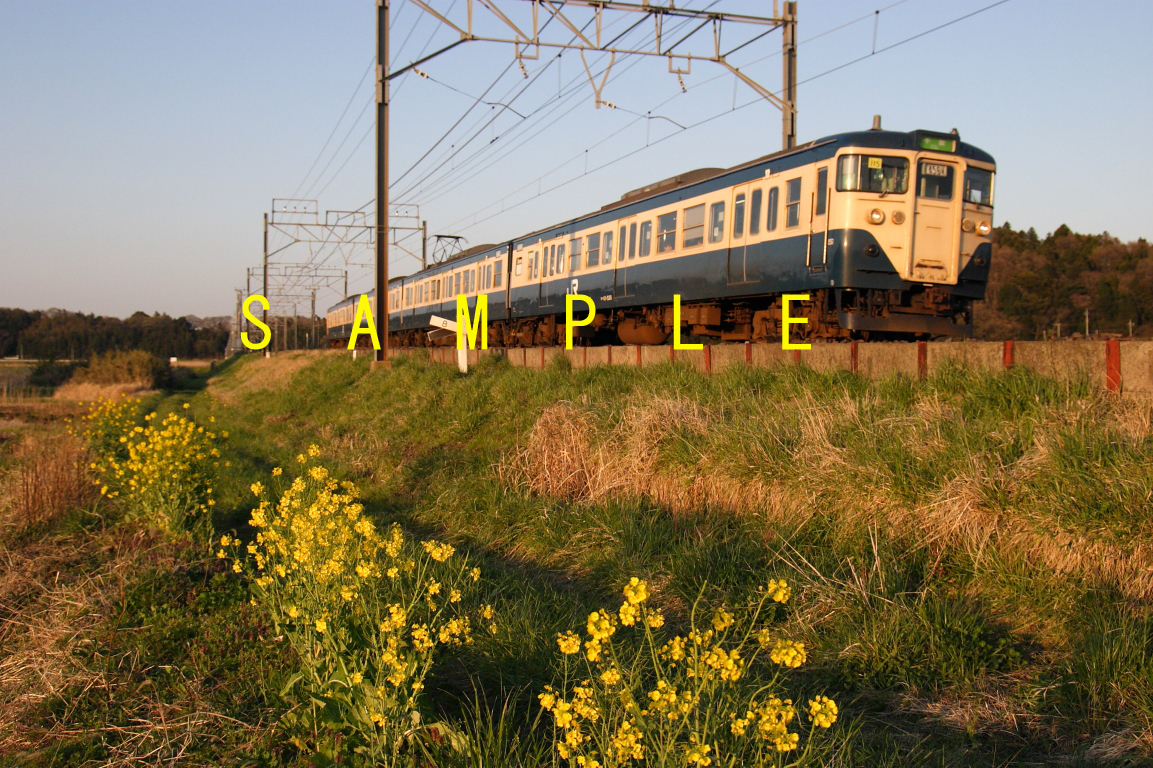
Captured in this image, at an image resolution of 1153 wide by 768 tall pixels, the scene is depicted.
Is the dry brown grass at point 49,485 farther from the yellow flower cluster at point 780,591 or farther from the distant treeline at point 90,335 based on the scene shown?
the distant treeline at point 90,335

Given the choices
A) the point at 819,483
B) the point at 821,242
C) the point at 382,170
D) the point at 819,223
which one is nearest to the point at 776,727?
the point at 819,483

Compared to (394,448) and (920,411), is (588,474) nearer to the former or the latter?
(920,411)

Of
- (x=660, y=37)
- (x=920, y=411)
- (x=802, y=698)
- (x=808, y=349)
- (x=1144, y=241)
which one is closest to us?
(x=802, y=698)

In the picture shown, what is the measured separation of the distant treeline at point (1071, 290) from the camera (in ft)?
115

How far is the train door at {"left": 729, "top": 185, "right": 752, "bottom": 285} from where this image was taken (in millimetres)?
12922

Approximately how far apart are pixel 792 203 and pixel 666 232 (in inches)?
139

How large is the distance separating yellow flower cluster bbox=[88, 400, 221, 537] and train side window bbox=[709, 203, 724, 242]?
26.2ft

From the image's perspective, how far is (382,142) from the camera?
60.4 ft

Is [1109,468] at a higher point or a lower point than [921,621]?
higher

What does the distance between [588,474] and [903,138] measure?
649 centimetres

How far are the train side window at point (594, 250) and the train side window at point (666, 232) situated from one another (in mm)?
2576

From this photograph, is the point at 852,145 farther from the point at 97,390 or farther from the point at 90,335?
the point at 90,335

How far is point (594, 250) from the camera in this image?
716 inches

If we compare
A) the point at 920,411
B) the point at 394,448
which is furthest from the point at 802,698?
the point at 394,448
